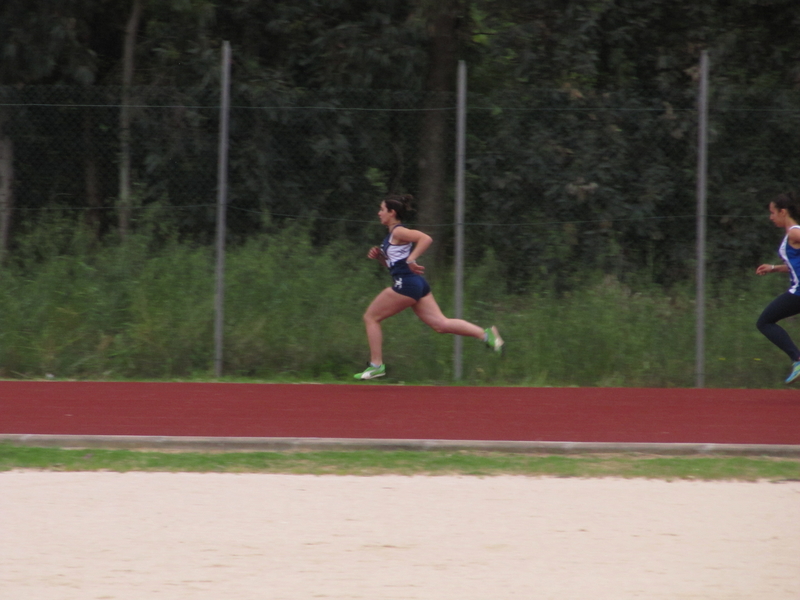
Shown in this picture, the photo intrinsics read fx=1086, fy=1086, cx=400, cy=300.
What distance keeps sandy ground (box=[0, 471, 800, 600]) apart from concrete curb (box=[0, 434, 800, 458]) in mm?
827

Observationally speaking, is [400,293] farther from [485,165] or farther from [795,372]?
[795,372]

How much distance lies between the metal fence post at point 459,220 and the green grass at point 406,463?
364cm

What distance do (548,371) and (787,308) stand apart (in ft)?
7.99

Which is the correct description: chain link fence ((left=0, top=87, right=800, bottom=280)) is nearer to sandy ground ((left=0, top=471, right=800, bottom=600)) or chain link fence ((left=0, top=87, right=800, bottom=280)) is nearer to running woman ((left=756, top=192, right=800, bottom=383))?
running woman ((left=756, top=192, right=800, bottom=383))

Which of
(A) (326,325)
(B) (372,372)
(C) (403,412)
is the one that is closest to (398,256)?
(B) (372,372)

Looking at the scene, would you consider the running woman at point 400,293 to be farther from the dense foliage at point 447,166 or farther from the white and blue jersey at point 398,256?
the dense foliage at point 447,166

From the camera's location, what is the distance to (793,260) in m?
9.74

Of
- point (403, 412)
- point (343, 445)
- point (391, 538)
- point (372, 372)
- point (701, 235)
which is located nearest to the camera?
point (391, 538)

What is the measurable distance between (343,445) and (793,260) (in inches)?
186

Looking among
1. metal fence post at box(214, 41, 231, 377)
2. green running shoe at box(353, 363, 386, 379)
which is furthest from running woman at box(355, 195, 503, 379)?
metal fence post at box(214, 41, 231, 377)

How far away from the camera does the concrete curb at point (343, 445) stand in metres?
7.42

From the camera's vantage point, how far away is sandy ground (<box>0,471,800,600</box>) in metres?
4.44

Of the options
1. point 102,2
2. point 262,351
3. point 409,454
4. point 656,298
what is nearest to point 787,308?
point 656,298

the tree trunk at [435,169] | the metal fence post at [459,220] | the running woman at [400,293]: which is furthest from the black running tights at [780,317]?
the tree trunk at [435,169]
